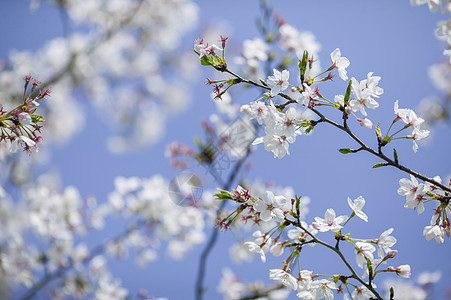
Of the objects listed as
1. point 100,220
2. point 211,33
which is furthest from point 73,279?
point 211,33

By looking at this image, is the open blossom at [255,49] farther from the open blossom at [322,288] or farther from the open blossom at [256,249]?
the open blossom at [322,288]

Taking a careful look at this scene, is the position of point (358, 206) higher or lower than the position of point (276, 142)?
lower

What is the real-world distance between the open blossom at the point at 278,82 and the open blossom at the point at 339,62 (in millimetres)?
253

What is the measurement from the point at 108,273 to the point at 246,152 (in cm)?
233

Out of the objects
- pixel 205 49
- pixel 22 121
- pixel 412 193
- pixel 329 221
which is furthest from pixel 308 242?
pixel 22 121

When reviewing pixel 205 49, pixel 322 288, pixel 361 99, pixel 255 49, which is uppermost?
pixel 255 49

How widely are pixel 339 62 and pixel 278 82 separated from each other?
0.31 meters

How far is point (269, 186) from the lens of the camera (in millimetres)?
2871

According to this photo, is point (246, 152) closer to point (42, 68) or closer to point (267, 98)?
point (267, 98)

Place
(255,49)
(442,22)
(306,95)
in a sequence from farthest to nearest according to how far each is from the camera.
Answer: (255,49) → (442,22) → (306,95)

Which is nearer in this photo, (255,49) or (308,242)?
(308,242)

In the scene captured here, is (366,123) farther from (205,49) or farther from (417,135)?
(205,49)

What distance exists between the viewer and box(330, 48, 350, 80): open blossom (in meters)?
1.50

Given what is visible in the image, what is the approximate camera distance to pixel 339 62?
1.50 m
